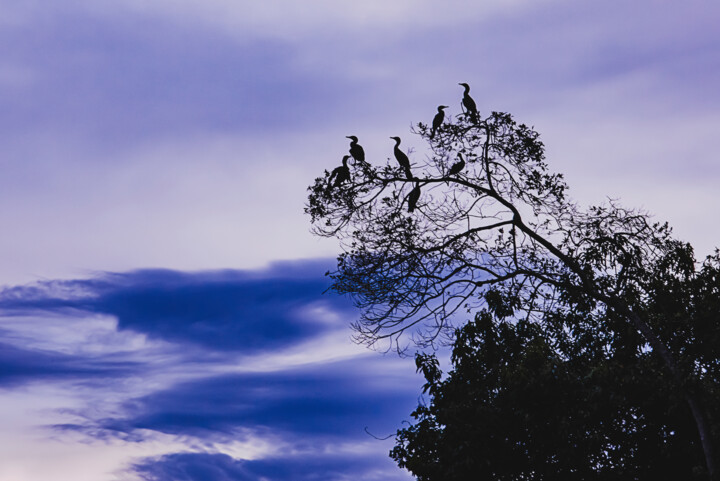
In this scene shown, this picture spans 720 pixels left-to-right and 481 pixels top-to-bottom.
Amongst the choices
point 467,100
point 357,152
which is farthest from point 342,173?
point 467,100

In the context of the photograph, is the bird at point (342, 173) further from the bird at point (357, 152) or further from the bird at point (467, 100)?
the bird at point (467, 100)

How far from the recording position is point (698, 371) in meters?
12.8

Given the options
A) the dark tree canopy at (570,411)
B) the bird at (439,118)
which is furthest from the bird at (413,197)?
the dark tree canopy at (570,411)

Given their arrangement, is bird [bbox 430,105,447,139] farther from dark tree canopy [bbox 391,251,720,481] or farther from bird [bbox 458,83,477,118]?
dark tree canopy [bbox 391,251,720,481]

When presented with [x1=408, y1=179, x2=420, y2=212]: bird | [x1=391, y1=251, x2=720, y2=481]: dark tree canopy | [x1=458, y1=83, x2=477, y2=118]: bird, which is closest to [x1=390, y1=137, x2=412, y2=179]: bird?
[x1=408, y1=179, x2=420, y2=212]: bird

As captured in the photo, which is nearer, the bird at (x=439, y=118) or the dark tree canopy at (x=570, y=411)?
the bird at (x=439, y=118)

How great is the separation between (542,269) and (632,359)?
3.94 m

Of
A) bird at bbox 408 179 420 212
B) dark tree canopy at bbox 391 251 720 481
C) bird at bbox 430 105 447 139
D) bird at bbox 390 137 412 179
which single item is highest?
bird at bbox 430 105 447 139

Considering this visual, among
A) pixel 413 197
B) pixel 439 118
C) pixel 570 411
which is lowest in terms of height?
pixel 570 411

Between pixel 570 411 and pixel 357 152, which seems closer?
pixel 357 152

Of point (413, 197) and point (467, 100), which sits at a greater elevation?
point (467, 100)

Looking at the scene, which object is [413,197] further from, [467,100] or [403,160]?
[467,100]

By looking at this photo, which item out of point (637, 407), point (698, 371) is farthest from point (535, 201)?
point (637, 407)

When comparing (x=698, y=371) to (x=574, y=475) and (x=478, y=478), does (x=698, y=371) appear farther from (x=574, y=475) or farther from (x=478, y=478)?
(x=478, y=478)
